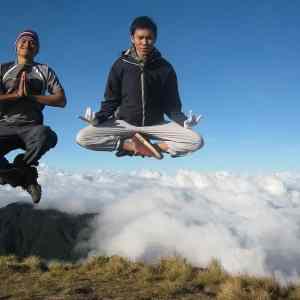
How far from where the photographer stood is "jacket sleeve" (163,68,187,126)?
10.3 metres

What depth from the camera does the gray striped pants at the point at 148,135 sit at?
9.97m

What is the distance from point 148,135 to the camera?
10180 mm

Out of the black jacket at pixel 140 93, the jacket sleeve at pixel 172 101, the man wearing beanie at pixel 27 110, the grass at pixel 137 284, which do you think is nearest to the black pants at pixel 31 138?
the man wearing beanie at pixel 27 110

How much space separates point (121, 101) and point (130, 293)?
1751 centimetres

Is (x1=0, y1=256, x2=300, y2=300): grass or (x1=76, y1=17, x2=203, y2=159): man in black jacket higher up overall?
(x1=76, y1=17, x2=203, y2=159): man in black jacket

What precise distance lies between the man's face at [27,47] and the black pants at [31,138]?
1.65m

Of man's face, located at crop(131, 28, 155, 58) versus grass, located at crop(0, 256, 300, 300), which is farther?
grass, located at crop(0, 256, 300, 300)

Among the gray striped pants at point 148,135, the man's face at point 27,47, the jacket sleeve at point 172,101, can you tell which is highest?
the man's face at point 27,47

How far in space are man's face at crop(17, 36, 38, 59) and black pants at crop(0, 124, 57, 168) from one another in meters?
1.65

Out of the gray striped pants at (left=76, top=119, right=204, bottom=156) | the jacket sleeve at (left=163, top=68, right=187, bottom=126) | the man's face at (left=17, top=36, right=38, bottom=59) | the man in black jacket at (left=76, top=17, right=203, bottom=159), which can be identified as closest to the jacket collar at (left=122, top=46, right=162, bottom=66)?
the man in black jacket at (left=76, top=17, right=203, bottom=159)

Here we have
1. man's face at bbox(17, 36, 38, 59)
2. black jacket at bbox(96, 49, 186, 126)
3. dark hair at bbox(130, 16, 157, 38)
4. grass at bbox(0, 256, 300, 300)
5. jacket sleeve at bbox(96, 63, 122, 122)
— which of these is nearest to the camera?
man's face at bbox(17, 36, 38, 59)

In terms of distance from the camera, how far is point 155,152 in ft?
32.3

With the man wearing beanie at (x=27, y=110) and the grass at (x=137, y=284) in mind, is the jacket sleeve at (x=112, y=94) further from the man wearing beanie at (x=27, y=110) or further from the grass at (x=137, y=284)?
the grass at (x=137, y=284)

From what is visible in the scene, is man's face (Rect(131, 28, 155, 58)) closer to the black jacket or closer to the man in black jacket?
the man in black jacket
